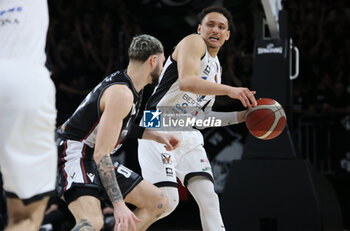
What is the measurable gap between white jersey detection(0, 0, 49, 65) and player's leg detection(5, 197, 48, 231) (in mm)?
585

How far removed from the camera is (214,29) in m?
4.44

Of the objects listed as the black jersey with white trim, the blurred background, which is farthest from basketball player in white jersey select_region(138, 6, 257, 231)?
the blurred background

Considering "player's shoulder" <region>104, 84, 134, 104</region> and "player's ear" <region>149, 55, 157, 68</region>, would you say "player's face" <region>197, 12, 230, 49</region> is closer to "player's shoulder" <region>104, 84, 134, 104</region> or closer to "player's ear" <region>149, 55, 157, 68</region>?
"player's ear" <region>149, 55, 157, 68</region>

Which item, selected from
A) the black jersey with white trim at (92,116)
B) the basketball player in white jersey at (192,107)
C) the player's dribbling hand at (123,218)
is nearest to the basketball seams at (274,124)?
the basketball player in white jersey at (192,107)

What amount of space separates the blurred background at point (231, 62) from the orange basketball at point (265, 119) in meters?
1.93

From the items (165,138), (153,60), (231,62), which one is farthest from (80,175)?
(231,62)

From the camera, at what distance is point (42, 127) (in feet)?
7.73

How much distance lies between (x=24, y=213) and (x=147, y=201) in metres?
1.52

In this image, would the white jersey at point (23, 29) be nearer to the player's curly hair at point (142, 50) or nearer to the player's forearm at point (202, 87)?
the player's curly hair at point (142, 50)

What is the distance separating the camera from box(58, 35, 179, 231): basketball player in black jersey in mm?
3371

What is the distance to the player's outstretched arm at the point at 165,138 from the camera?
4.04 m

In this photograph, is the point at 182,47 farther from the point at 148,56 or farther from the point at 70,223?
the point at 70,223

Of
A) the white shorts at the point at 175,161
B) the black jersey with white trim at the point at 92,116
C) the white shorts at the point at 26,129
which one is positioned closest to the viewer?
the white shorts at the point at 26,129

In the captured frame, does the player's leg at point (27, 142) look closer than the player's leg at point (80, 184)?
Yes
